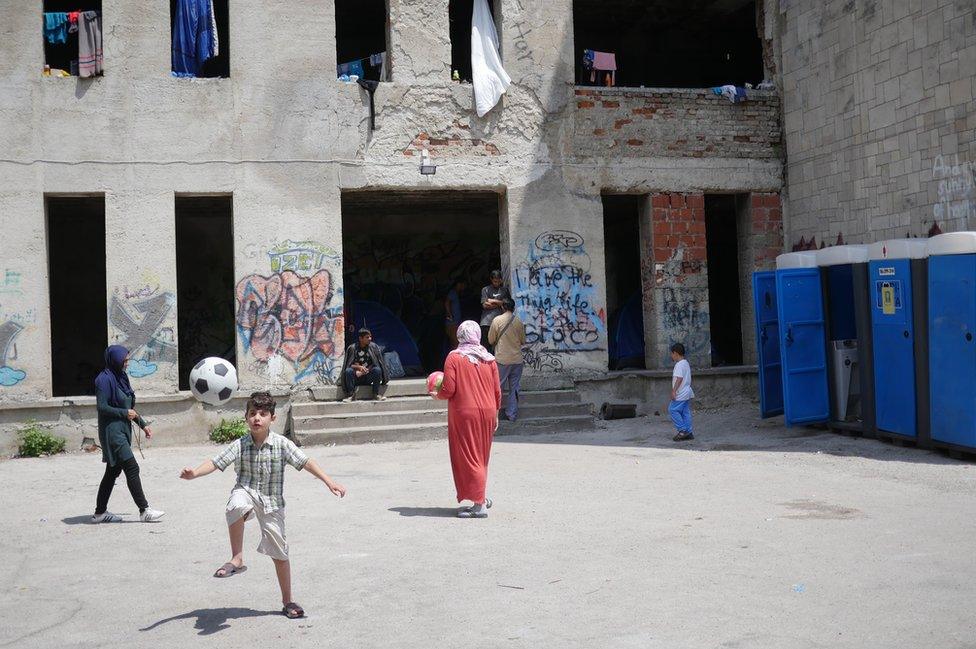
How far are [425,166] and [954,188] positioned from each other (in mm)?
7228

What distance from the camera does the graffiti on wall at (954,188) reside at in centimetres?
1216

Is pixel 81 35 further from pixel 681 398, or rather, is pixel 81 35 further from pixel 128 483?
pixel 681 398

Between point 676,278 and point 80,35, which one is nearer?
point 80,35

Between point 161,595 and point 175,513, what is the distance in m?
2.99

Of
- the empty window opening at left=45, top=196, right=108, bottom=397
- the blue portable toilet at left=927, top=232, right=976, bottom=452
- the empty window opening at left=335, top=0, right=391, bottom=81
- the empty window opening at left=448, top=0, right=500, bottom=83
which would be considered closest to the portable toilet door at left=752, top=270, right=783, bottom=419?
the blue portable toilet at left=927, top=232, right=976, bottom=452

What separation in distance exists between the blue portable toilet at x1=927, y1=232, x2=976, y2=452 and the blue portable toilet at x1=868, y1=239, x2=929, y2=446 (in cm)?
16

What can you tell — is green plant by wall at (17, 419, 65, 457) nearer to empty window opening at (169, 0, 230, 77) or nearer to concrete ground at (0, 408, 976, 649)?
concrete ground at (0, 408, 976, 649)

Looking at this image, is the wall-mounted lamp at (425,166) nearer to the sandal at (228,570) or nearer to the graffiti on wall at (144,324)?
the graffiti on wall at (144,324)

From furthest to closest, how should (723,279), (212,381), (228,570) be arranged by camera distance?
(723,279) → (212,381) → (228,570)

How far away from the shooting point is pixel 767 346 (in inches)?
537

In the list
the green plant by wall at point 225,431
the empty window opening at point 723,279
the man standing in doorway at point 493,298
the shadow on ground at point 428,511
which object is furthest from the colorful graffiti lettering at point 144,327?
the empty window opening at point 723,279

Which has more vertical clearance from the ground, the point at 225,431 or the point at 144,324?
the point at 144,324

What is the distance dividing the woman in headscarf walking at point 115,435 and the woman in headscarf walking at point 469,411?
2699 millimetres

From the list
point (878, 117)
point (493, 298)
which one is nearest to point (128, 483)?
point (493, 298)
